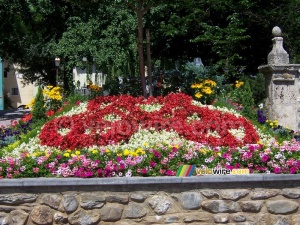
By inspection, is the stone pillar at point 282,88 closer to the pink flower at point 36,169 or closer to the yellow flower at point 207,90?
the yellow flower at point 207,90

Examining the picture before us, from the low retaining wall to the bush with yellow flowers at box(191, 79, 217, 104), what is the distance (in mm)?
4940

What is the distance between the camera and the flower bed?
5344 mm

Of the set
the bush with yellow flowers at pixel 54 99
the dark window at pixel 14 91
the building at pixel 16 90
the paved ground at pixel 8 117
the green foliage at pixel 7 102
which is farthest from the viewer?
the dark window at pixel 14 91

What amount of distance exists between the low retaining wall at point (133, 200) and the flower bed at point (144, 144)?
276mm

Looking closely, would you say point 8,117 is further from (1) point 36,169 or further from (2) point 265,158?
(2) point 265,158

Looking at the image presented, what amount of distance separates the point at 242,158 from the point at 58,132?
3325 millimetres

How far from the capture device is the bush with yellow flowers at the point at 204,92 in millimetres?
9883

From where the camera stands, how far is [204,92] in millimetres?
9930

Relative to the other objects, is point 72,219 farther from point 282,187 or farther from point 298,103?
point 298,103

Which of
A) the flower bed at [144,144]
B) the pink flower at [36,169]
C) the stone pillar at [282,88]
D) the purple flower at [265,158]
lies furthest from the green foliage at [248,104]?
the pink flower at [36,169]

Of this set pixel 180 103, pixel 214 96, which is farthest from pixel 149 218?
pixel 214 96

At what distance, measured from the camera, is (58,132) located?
7625mm

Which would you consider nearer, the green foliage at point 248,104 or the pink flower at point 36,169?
the pink flower at point 36,169

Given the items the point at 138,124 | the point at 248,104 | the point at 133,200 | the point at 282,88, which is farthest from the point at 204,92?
the point at 133,200
